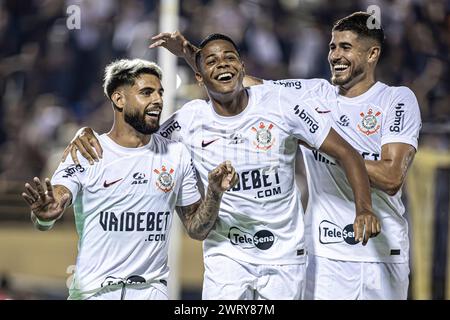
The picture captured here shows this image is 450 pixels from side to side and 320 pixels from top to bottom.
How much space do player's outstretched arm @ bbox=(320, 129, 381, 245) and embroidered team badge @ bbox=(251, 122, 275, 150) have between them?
0.30 metres

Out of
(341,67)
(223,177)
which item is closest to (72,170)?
(223,177)

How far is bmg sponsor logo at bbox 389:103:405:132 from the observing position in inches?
240

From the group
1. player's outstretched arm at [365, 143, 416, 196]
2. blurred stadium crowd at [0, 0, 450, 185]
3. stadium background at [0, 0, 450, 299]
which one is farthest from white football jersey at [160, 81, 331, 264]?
blurred stadium crowd at [0, 0, 450, 185]

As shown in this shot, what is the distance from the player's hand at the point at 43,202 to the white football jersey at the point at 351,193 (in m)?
1.55

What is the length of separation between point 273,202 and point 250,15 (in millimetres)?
5015

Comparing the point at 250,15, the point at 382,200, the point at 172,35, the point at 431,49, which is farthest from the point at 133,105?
the point at 250,15

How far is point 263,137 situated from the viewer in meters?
6.02

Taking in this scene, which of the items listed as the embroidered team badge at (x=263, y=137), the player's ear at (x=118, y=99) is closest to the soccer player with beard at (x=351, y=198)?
the embroidered team badge at (x=263, y=137)

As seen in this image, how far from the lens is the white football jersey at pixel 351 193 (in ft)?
20.2

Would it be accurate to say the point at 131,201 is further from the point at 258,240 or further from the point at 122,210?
the point at 258,240

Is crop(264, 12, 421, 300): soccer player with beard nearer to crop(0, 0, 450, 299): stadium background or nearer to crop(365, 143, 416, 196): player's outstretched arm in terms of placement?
crop(365, 143, 416, 196): player's outstretched arm

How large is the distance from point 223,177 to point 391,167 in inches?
40.6
